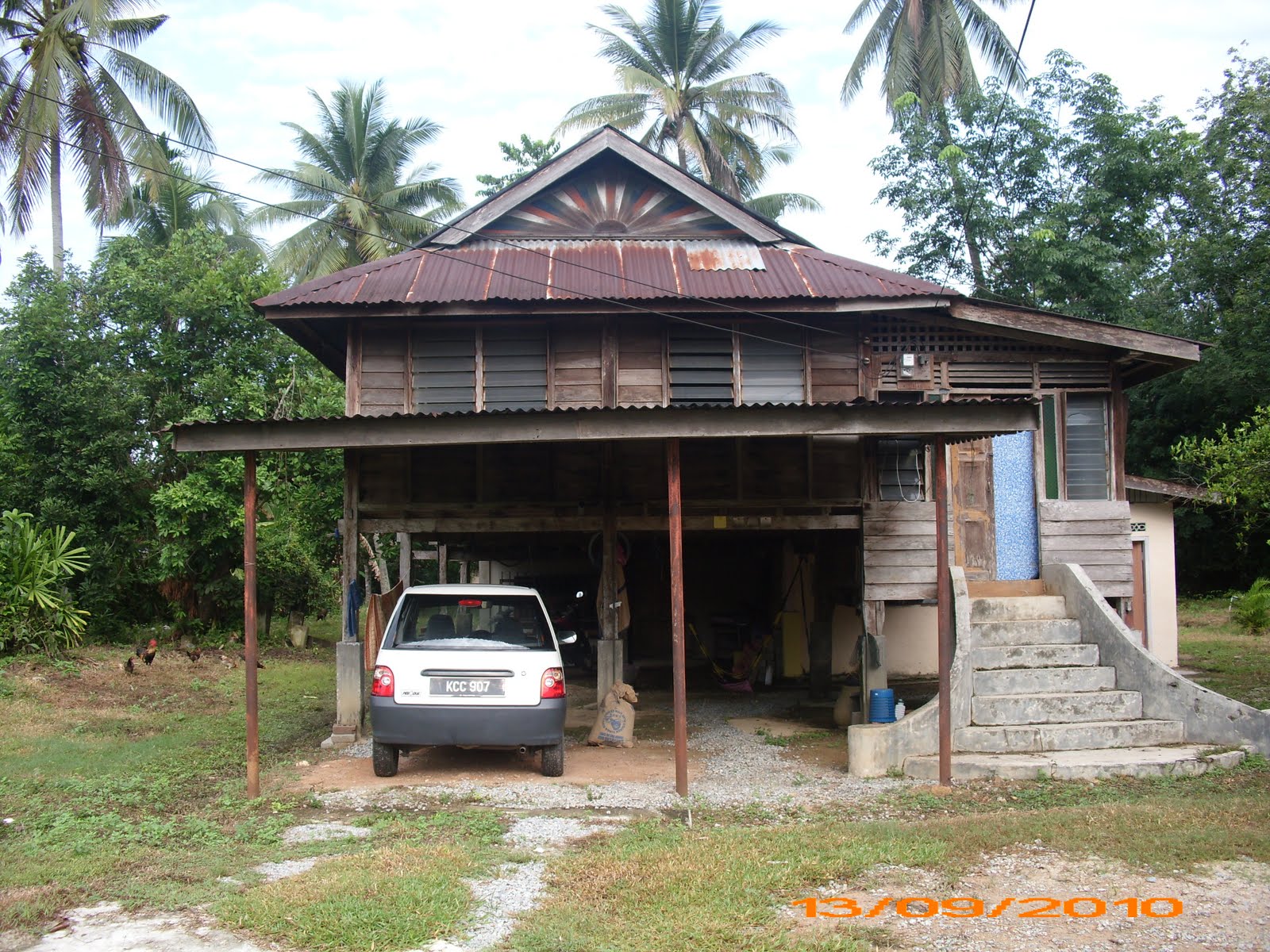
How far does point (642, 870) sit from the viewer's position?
19.1 feet

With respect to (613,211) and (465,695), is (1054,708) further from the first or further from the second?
(613,211)

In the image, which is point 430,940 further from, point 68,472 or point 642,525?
point 68,472

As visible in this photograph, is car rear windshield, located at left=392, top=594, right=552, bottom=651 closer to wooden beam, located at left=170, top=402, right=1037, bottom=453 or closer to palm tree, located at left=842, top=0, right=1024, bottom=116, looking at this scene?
wooden beam, located at left=170, top=402, right=1037, bottom=453

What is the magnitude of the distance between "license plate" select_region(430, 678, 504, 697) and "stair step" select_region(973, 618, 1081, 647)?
514 centimetres

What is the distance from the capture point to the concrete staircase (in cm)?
859

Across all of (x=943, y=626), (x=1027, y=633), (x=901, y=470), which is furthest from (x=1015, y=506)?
(x=943, y=626)

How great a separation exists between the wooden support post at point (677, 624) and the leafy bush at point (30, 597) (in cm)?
1134

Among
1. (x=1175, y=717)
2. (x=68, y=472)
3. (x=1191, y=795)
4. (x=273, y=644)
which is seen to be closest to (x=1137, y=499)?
(x=1175, y=717)

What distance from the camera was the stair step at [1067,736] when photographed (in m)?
9.04

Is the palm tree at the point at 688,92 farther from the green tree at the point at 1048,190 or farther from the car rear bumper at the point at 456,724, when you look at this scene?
the car rear bumper at the point at 456,724

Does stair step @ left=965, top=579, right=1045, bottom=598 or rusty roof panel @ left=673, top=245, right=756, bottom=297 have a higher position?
rusty roof panel @ left=673, top=245, right=756, bottom=297

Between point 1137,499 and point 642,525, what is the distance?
9.48 m

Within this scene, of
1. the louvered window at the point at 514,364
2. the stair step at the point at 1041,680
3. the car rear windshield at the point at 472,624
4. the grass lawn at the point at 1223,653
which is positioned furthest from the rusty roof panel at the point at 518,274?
the grass lawn at the point at 1223,653

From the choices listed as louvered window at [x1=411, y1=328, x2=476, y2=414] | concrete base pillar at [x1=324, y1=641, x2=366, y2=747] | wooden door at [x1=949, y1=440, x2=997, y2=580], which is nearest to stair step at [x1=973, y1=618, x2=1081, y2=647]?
wooden door at [x1=949, y1=440, x2=997, y2=580]
